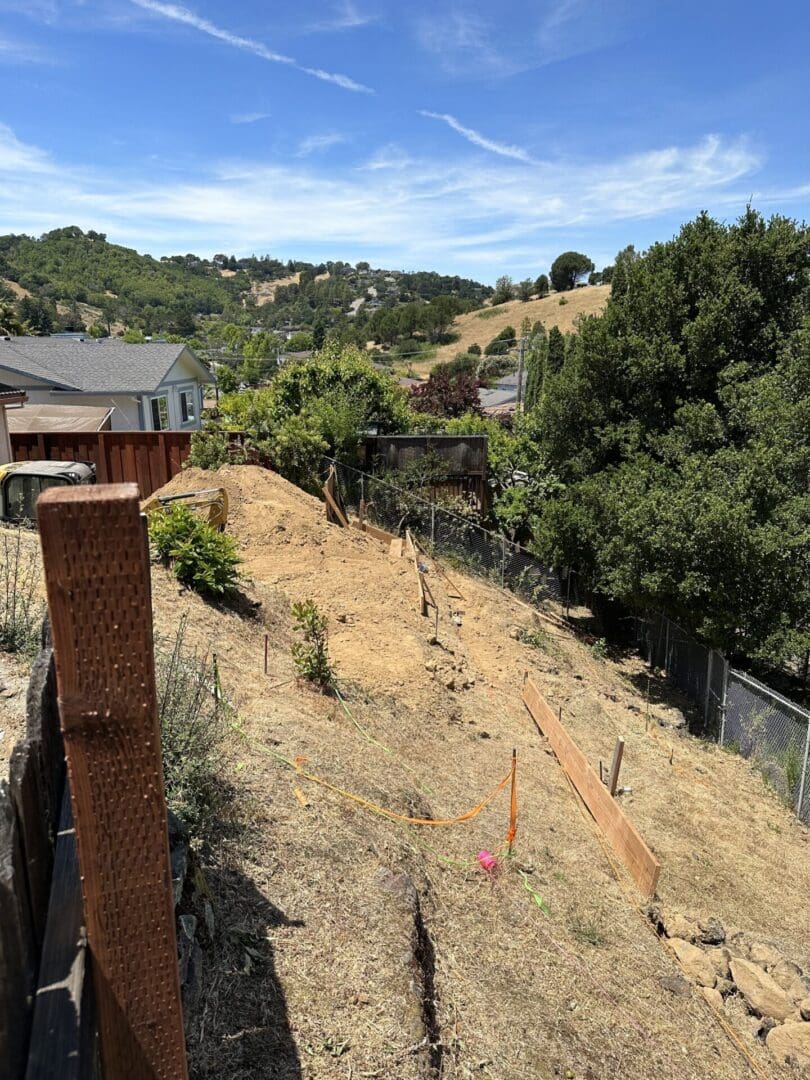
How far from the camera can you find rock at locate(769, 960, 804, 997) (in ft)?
20.7

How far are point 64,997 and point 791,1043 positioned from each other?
6065 mm

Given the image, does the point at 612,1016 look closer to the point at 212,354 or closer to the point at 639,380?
the point at 639,380

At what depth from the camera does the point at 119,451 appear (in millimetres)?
18797

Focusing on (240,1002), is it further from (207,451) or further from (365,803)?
(207,451)

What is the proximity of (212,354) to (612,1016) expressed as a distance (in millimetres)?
93135

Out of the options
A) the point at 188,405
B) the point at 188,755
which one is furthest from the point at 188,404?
the point at 188,755

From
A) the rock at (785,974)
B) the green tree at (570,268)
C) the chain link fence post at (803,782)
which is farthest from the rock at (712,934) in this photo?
the green tree at (570,268)

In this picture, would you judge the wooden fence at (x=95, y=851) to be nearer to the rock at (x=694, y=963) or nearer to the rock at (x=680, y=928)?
the rock at (x=694, y=963)

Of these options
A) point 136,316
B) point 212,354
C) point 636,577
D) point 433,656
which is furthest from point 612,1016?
point 136,316

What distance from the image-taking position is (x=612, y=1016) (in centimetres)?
521

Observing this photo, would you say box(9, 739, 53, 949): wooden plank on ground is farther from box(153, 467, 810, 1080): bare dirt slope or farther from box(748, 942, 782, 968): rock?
box(748, 942, 782, 968): rock

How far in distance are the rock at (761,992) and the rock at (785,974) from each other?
14 cm

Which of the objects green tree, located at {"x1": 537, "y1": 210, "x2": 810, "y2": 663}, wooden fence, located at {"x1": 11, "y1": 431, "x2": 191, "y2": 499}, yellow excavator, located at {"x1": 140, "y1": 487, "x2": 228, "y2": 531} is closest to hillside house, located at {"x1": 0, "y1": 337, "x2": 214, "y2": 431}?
wooden fence, located at {"x1": 11, "y1": 431, "x2": 191, "y2": 499}

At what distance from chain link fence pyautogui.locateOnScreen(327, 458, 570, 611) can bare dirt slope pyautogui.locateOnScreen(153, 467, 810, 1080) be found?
585cm
